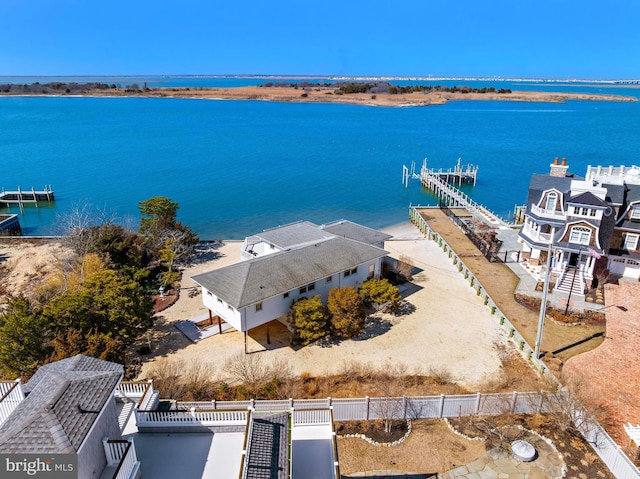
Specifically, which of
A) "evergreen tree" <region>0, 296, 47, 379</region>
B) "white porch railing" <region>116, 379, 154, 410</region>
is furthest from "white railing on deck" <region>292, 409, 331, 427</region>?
"evergreen tree" <region>0, 296, 47, 379</region>

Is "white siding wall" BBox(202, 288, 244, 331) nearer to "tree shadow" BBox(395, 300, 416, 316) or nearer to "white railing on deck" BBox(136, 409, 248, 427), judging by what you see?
"white railing on deck" BBox(136, 409, 248, 427)

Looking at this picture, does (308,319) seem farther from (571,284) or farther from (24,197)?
(24,197)

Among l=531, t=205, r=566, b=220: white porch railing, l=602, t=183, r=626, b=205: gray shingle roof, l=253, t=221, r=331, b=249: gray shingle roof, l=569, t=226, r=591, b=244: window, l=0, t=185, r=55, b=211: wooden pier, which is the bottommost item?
l=0, t=185, r=55, b=211: wooden pier

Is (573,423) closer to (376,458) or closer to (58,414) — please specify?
(376,458)

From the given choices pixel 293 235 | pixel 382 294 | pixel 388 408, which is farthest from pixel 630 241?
pixel 388 408

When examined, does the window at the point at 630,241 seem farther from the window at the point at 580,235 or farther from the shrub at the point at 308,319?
the shrub at the point at 308,319

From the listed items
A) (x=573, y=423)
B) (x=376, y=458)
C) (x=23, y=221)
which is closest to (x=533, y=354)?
(x=573, y=423)
